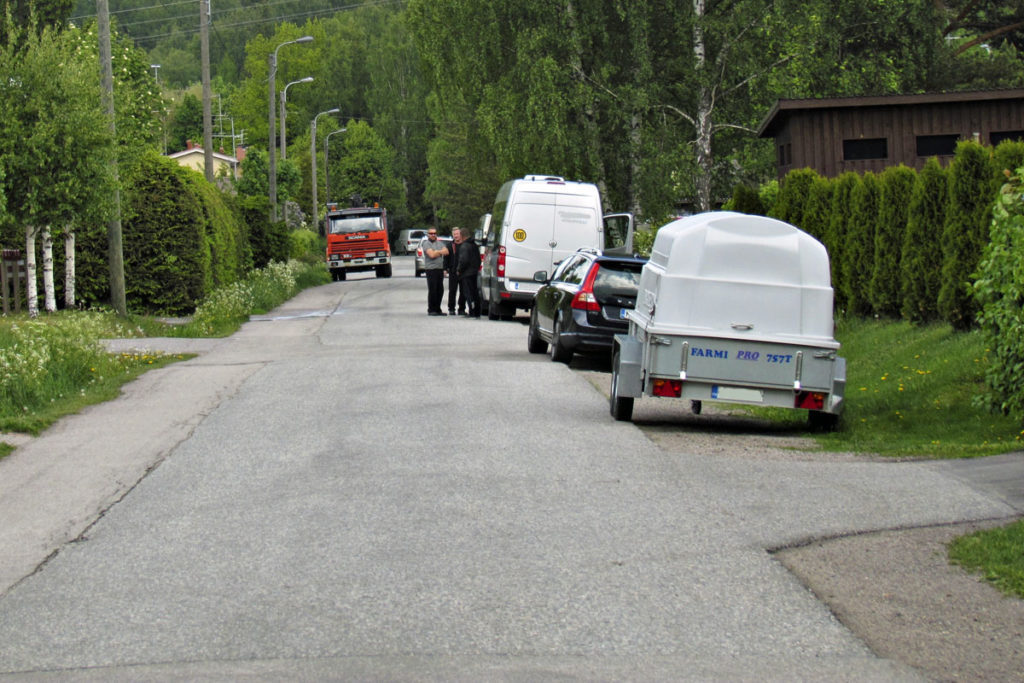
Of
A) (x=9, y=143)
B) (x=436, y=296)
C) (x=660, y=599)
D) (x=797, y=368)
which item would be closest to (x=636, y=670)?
(x=660, y=599)

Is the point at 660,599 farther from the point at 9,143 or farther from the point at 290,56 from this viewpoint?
the point at 290,56

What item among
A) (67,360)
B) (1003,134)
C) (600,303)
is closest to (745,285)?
(600,303)

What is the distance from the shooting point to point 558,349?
719 inches

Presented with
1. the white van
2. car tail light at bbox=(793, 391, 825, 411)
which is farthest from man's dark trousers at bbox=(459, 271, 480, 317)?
car tail light at bbox=(793, 391, 825, 411)

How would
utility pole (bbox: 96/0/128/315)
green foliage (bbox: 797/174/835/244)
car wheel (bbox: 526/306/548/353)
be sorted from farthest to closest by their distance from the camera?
utility pole (bbox: 96/0/128/315) → green foliage (bbox: 797/174/835/244) → car wheel (bbox: 526/306/548/353)

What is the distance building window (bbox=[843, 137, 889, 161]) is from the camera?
31156 millimetres

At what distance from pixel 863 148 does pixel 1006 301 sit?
20637mm

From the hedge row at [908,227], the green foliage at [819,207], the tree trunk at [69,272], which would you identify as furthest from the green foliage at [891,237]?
the tree trunk at [69,272]

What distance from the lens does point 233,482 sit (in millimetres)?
9586

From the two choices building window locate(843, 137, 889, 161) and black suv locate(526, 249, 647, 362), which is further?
building window locate(843, 137, 889, 161)

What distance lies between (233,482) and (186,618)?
139 inches

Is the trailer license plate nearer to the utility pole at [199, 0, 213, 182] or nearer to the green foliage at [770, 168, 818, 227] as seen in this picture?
the green foliage at [770, 168, 818, 227]

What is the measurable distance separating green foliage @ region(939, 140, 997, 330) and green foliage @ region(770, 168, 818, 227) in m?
7.57

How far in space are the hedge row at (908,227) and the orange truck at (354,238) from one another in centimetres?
3087
